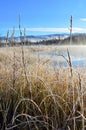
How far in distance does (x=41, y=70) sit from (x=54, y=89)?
0.64 metres

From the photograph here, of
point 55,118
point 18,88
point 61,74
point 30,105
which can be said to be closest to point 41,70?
point 61,74

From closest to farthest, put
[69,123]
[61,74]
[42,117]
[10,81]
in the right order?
[69,123] < [42,117] < [10,81] < [61,74]

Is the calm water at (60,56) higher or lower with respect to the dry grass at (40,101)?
higher

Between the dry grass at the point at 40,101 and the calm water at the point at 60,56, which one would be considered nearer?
the dry grass at the point at 40,101

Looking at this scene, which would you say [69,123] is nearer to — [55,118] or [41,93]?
[55,118]

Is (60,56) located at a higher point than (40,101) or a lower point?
higher

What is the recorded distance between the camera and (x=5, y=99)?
3.35 meters

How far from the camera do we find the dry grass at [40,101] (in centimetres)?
284

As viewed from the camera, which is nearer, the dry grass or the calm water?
the dry grass

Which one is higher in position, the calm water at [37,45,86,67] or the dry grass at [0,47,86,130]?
the calm water at [37,45,86,67]

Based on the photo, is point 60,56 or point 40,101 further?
point 60,56

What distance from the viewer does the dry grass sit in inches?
112

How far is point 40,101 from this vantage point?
328 centimetres

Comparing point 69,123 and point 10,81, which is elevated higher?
point 10,81
